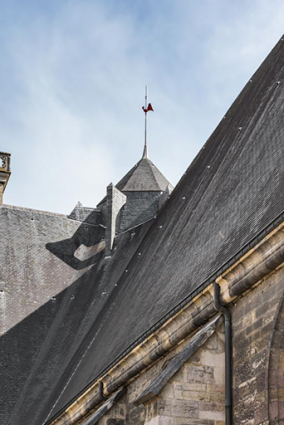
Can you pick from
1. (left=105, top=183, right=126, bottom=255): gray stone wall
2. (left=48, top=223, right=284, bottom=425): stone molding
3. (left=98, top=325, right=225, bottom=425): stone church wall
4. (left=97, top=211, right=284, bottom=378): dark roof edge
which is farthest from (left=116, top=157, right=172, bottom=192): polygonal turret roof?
(left=98, top=325, right=225, bottom=425): stone church wall

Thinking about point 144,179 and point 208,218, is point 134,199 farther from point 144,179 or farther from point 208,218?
point 208,218

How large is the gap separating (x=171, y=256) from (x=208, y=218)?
4.12ft

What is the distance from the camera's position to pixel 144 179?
20750 mm

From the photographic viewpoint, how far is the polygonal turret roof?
20.3 metres

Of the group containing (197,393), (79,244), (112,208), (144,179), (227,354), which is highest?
(144,179)

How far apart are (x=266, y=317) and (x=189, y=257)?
11.3 ft

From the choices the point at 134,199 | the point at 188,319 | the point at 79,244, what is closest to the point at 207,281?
the point at 188,319

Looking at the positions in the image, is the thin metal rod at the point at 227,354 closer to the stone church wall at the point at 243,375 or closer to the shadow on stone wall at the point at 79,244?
the stone church wall at the point at 243,375

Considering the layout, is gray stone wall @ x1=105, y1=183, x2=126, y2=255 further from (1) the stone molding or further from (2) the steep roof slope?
(1) the stone molding

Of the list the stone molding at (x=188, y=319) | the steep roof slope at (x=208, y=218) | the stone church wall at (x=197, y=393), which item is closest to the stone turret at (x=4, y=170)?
the steep roof slope at (x=208, y=218)

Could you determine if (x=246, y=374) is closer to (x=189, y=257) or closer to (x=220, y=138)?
(x=189, y=257)

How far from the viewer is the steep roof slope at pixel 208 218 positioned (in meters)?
10.0

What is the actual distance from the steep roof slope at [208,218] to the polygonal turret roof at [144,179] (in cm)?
363

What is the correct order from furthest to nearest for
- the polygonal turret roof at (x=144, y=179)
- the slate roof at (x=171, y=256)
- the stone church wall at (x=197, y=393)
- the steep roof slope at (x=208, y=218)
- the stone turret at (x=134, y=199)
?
the polygonal turret roof at (x=144, y=179) < the stone turret at (x=134, y=199) < the slate roof at (x=171, y=256) < the steep roof slope at (x=208, y=218) < the stone church wall at (x=197, y=393)
